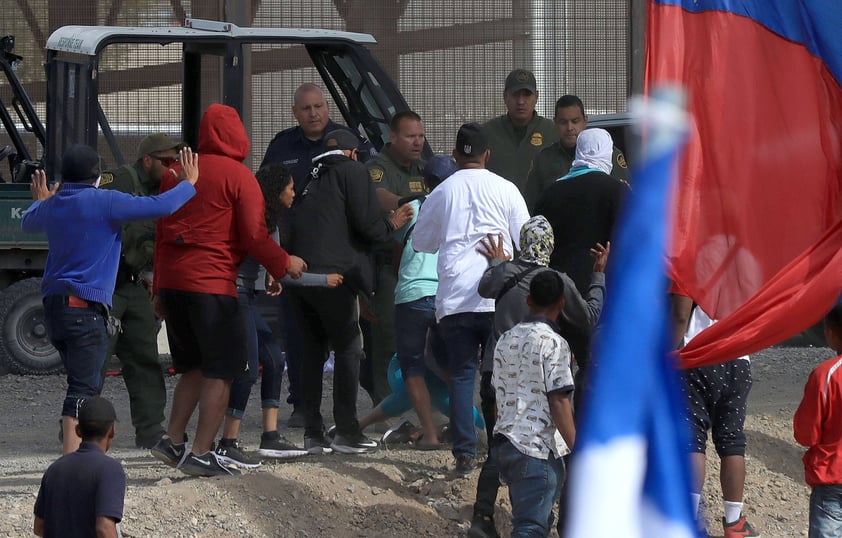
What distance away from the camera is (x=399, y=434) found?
793 centimetres

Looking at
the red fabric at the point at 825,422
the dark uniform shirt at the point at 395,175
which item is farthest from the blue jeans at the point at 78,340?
the red fabric at the point at 825,422

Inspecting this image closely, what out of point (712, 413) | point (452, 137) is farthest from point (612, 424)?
point (452, 137)

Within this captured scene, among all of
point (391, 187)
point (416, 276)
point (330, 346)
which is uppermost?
point (391, 187)

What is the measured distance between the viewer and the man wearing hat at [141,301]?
7.82 m

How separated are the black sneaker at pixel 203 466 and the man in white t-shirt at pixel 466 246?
115cm

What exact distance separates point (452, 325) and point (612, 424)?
4.54 m

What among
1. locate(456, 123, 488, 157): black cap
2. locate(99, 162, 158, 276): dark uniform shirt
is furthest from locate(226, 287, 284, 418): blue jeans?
locate(456, 123, 488, 157): black cap

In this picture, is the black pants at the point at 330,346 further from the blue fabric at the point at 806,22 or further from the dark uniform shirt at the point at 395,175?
the blue fabric at the point at 806,22

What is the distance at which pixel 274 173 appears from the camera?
727 centimetres

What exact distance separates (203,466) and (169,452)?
0.19 metres

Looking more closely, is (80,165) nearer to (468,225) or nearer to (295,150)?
(468,225)

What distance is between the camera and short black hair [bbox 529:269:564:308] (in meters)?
5.70

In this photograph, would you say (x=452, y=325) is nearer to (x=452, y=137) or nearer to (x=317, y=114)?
(x=317, y=114)

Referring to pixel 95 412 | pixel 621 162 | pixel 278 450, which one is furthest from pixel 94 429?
pixel 621 162
